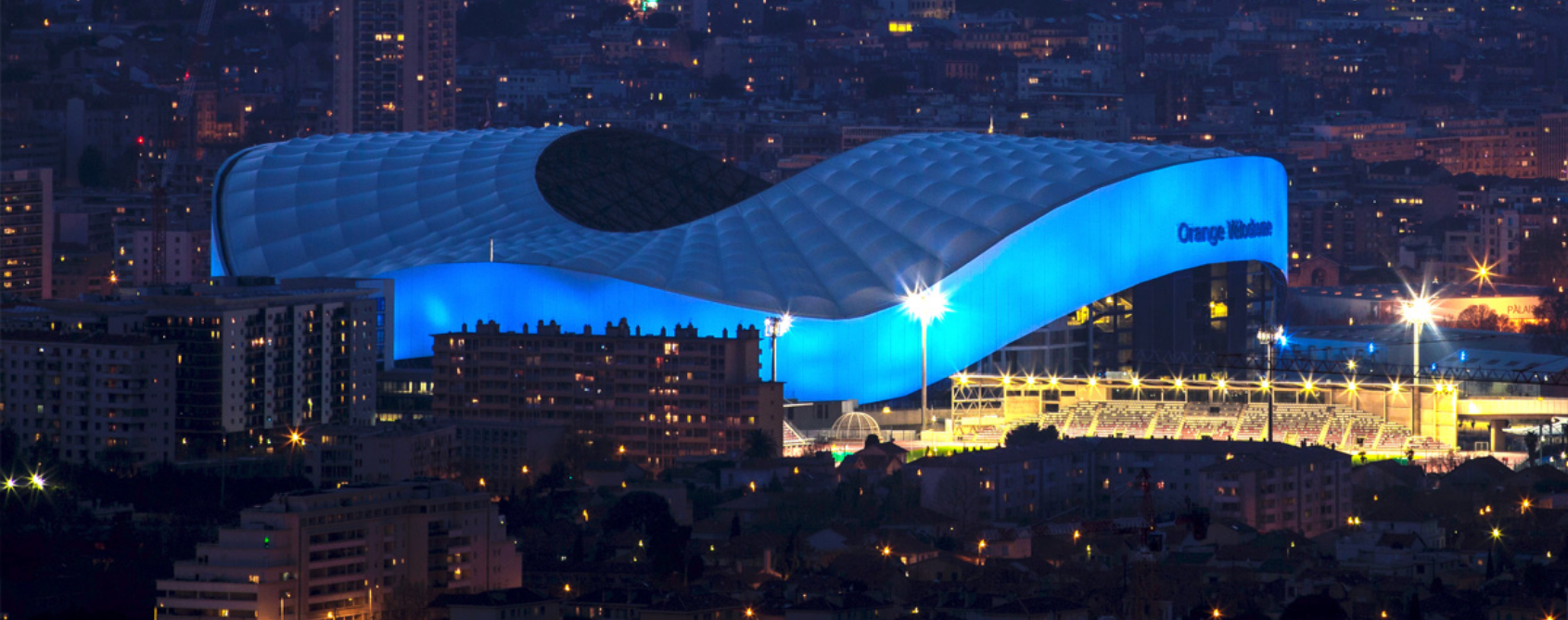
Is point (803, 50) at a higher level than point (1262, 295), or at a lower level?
higher

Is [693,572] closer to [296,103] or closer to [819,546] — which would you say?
[819,546]

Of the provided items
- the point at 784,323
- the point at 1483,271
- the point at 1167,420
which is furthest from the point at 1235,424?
Answer: the point at 1483,271

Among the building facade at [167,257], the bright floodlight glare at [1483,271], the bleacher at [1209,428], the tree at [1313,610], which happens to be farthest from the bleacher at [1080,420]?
the bright floodlight glare at [1483,271]

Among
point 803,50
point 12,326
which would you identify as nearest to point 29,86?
point 803,50

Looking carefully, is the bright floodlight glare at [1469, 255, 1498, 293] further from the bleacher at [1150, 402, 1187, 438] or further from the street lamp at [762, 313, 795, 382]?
the street lamp at [762, 313, 795, 382]

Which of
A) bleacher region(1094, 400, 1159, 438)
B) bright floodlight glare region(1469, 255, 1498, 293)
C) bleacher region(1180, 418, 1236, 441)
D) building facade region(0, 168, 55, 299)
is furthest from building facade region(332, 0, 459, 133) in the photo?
bleacher region(1180, 418, 1236, 441)

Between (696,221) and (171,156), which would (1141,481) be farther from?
(171,156)
